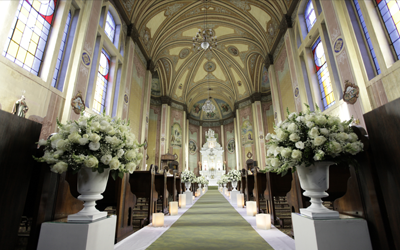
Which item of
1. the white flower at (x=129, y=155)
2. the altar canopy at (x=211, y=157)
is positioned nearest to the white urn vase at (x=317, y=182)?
the white flower at (x=129, y=155)

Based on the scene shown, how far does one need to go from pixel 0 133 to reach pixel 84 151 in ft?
1.73

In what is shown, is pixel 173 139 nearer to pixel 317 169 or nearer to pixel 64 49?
pixel 64 49

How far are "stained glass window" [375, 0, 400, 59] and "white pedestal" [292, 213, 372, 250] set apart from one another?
552 centimetres

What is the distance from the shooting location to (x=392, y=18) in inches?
190

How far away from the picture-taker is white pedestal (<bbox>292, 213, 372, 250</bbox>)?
4.64 feet

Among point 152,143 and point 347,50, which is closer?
point 347,50

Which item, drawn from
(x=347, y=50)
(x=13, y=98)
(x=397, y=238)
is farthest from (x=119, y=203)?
(x=347, y=50)

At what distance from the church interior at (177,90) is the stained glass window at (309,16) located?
8 centimetres

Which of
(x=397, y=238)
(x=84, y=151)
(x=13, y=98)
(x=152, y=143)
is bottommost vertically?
(x=397, y=238)

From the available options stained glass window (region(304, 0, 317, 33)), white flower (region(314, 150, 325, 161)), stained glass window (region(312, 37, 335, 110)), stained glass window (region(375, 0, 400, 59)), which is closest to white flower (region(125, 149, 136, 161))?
white flower (region(314, 150, 325, 161))

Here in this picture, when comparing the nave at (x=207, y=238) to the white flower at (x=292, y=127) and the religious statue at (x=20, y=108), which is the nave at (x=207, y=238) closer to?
the white flower at (x=292, y=127)

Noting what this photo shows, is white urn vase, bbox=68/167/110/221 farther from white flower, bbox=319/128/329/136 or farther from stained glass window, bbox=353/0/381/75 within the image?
stained glass window, bbox=353/0/381/75

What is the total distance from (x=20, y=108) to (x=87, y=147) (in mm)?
3981

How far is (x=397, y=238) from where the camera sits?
1350 millimetres
